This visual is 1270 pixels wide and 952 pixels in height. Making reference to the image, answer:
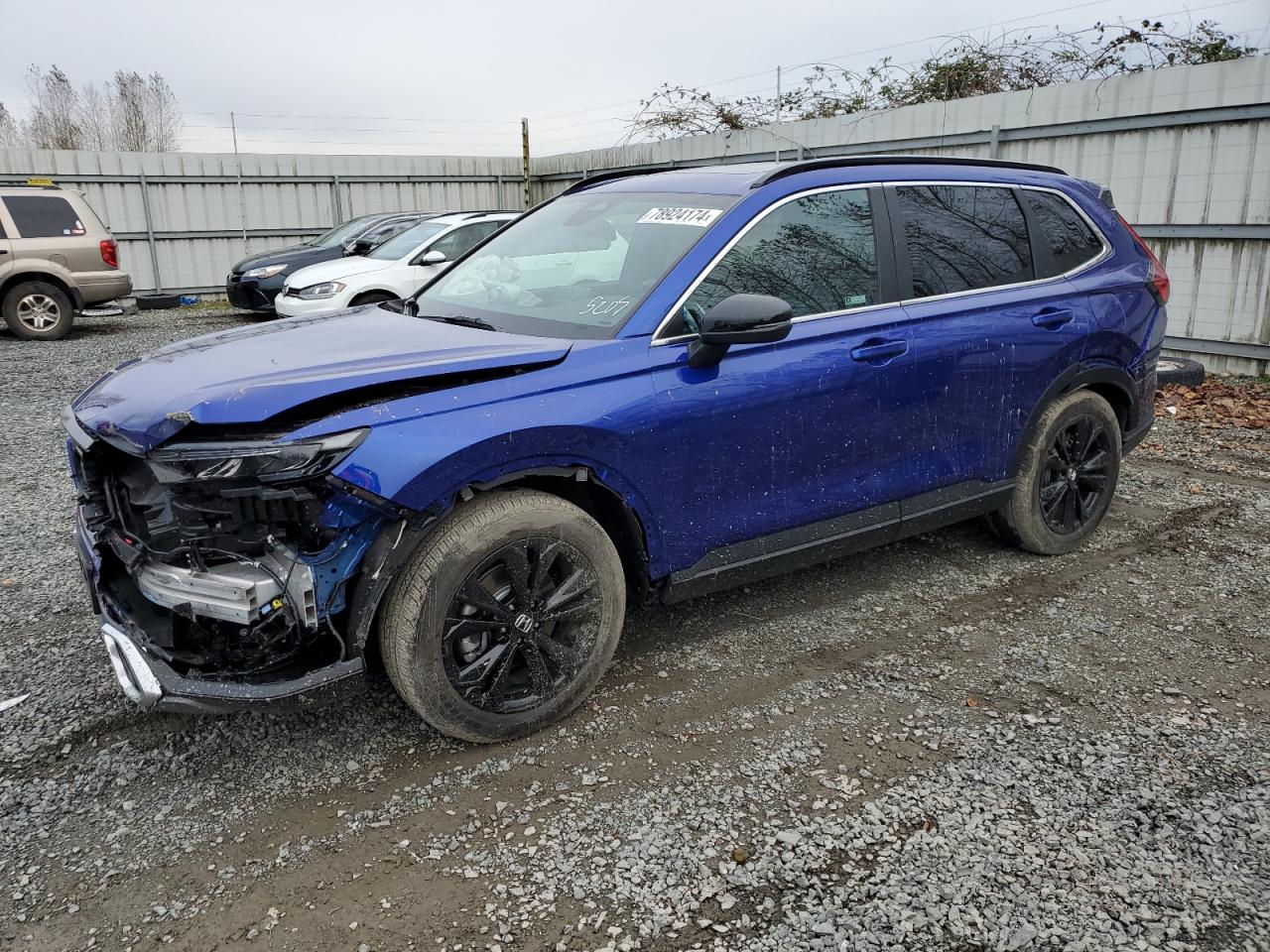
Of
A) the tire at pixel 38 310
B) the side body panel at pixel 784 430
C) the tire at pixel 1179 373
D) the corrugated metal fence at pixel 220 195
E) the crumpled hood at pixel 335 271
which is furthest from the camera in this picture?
the corrugated metal fence at pixel 220 195

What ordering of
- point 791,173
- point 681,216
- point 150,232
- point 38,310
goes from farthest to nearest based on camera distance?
point 150,232 → point 38,310 → point 791,173 → point 681,216

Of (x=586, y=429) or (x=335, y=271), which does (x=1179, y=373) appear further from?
(x=335, y=271)

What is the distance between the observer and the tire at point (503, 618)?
2.89 meters

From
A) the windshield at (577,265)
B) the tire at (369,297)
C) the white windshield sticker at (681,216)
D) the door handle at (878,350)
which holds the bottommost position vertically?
the tire at (369,297)

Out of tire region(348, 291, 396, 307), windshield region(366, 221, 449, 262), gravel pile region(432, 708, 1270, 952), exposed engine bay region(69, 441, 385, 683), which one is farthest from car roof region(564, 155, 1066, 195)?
windshield region(366, 221, 449, 262)

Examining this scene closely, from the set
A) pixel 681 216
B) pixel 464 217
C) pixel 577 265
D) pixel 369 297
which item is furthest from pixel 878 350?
pixel 464 217

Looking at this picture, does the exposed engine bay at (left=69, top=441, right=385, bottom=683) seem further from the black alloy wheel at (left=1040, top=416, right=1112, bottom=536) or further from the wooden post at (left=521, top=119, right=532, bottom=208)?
the wooden post at (left=521, top=119, right=532, bottom=208)

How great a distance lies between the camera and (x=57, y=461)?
677 centimetres

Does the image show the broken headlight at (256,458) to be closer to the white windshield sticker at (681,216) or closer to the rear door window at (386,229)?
the white windshield sticker at (681,216)

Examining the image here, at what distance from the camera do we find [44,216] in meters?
12.3

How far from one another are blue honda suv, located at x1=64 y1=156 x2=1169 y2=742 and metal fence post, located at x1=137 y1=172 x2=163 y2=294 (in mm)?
15384

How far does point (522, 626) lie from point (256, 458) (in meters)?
0.99

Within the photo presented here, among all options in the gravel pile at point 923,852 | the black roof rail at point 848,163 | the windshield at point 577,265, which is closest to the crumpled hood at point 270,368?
the windshield at point 577,265

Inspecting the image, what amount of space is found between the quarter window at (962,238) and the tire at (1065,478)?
741 millimetres
